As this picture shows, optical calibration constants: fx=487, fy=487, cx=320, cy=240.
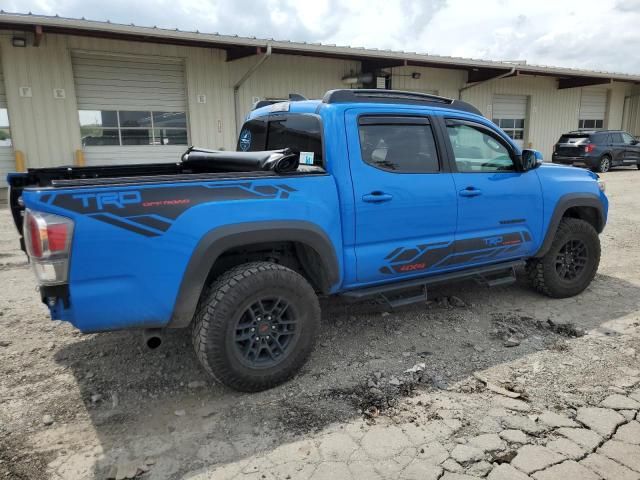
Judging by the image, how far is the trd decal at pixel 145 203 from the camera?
2.63 meters

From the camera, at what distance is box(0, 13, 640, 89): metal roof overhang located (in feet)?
33.7

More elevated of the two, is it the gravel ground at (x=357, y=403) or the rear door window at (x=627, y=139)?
the rear door window at (x=627, y=139)

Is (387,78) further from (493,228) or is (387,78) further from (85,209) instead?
(85,209)

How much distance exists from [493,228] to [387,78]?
522 inches

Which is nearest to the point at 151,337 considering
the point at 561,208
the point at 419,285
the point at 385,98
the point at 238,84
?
the point at 419,285

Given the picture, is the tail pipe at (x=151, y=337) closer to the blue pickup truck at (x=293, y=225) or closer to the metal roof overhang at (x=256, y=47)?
the blue pickup truck at (x=293, y=225)

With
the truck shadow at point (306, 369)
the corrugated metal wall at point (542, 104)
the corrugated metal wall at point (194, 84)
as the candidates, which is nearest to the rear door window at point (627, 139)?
the corrugated metal wall at point (542, 104)

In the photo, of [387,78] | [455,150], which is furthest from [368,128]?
[387,78]

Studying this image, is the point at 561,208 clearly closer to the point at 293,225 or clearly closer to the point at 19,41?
the point at 293,225

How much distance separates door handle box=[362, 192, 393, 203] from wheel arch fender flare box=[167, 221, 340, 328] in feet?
1.49

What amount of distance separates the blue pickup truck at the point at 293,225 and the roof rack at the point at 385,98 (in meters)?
0.01

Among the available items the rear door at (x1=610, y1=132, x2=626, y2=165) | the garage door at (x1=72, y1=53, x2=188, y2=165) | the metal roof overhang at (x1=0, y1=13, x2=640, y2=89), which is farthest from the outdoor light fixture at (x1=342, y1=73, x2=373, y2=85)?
the rear door at (x1=610, y1=132, x2=626, y2=165)

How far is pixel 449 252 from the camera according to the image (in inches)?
162

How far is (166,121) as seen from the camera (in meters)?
13.2
